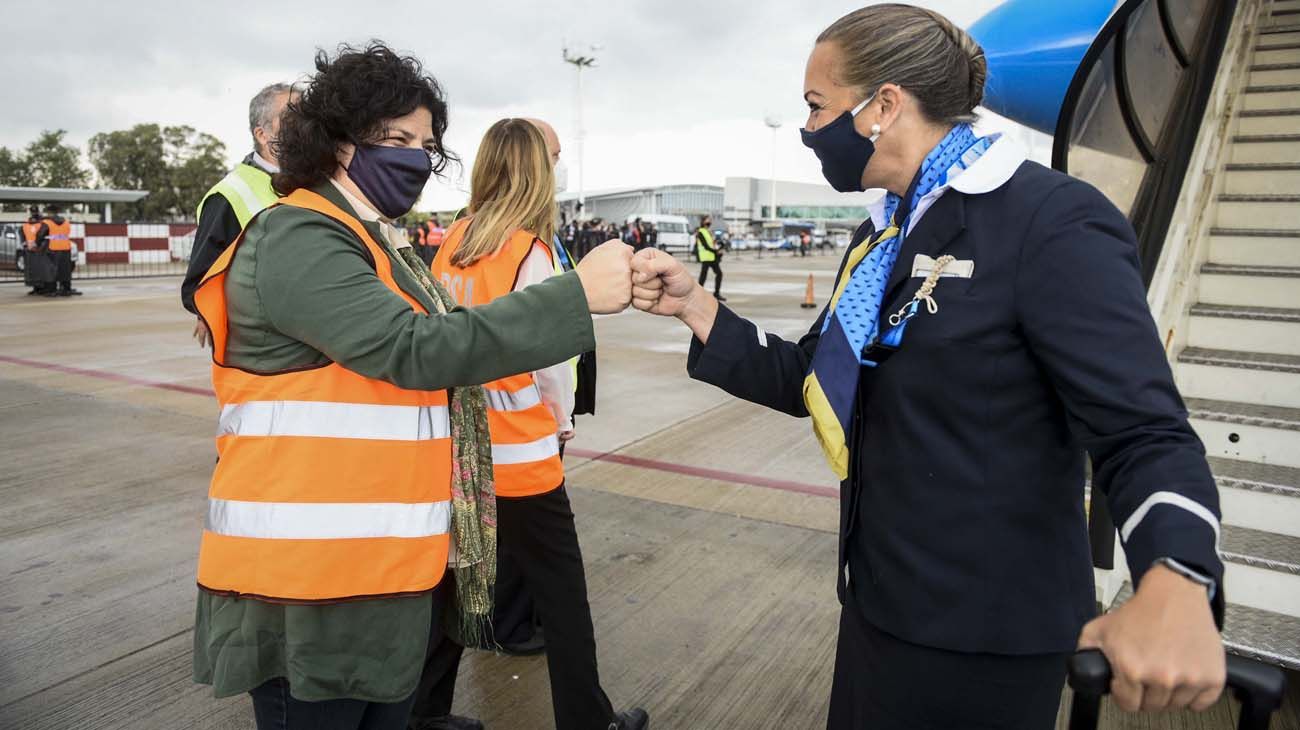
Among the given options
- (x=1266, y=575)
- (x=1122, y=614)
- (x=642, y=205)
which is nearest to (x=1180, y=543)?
(x=1122, y=614)

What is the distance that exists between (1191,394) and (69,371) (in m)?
9.53

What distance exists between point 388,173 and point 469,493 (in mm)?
690

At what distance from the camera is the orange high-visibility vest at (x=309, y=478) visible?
4.96 feet

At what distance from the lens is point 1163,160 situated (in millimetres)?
4953

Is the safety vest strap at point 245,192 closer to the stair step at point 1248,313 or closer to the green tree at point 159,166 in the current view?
the stair step at point 1248,313

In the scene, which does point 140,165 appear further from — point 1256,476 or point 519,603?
point 1256,476

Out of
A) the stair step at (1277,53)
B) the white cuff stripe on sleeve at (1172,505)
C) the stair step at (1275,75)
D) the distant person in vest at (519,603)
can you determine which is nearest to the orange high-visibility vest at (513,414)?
the distant person in vest at (519,603)

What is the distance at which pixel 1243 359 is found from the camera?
161 inches

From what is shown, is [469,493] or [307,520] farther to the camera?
[469,493]

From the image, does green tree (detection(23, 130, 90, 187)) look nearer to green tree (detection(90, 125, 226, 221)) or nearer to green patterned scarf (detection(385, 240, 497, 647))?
green tree (detection(90, 125, 226, 221))

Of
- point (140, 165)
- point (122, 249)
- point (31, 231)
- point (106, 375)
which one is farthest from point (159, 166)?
point (106, 375)

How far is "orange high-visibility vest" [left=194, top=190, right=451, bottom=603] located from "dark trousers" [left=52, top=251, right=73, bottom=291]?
17.5 metres

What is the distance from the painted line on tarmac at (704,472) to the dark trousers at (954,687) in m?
3.54

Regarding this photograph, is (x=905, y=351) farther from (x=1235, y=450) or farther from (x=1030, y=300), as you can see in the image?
(x=1235, y=450)
